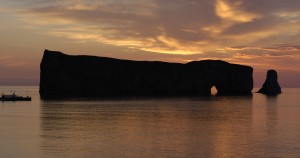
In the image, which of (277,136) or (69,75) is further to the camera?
(69,75)

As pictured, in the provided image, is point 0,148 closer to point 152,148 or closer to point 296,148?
point 152,148

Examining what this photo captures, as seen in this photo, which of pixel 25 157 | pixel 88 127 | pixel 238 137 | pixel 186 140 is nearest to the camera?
pixel 25 157

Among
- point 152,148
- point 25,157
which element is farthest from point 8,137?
point 152,148

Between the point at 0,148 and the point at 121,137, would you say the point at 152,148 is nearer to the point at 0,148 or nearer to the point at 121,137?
the point at 121,137

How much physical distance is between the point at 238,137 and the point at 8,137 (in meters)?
25.3

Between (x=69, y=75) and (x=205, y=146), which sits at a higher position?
(x=69, y=75)

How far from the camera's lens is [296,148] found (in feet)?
133

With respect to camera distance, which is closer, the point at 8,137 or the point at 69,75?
the point at 8,137

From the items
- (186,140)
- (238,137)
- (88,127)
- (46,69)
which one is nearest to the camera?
(186,140)

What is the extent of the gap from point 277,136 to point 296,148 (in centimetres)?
955

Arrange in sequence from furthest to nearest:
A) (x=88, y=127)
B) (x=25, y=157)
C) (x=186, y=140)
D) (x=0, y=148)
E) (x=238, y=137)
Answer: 1. (x=88, y=127)
2. (x=238, y=137)
3. (x=186, y=140)
4. (x=0, y=148)
5. (x=25, y=157)

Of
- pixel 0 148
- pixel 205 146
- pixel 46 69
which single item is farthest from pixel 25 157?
pixel 46 69

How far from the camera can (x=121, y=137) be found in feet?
157

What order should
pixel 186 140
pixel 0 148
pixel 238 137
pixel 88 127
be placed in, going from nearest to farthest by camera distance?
1. pixel 0 148
2. pixel 186 140
3. pixel 238 137
4. pixel 88 127
